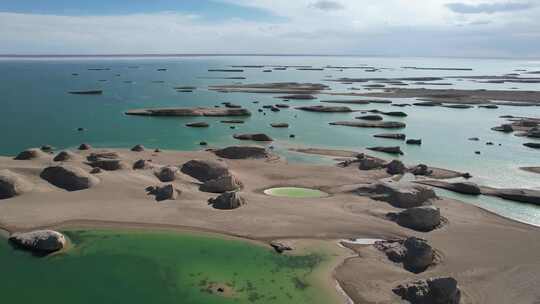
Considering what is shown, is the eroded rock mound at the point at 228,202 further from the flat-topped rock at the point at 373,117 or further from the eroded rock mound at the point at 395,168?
the flat-topped rock at the point at 373,117

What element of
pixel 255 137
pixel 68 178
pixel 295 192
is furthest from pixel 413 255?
pixel 255 137

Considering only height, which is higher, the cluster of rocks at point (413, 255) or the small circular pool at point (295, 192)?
the cluster of rocks at point (413, 255)

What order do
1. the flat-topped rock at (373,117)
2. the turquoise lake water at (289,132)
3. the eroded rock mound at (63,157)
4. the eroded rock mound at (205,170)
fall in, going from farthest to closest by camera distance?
the flat-topped rock at (373,117) < the turquoise lake water at (289,132) < the eroded rock mound at (63,157) < the eroded rock mound at (205,170)

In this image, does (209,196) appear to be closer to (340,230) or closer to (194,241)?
(194,241)

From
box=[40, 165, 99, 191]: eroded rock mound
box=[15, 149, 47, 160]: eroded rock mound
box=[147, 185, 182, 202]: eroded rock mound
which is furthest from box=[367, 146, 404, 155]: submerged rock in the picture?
box=[15, 149, 47, 160]: eroded rock mound

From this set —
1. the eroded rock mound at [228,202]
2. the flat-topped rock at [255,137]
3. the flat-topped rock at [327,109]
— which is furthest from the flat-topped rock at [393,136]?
the eroded rock mound at [228,202]

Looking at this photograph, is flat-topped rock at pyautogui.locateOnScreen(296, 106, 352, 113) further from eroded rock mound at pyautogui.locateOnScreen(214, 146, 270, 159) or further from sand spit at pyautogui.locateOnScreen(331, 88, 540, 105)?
eroded rock mound at pyautogui.locateOnScreen(214, 146, 270, 159)
